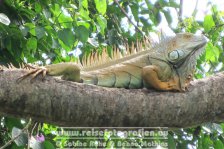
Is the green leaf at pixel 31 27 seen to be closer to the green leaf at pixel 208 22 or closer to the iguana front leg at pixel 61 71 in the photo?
the iguana front leg at pixel 61 71

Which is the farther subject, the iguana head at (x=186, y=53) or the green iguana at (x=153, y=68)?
the iguana head at (x=186, y=53)

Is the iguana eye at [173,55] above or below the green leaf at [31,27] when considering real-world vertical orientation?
below

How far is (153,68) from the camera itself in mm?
4168

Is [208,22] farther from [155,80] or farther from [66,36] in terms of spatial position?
[66,36]

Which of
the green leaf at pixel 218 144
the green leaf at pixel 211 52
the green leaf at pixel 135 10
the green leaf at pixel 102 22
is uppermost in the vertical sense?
the green leaf at pixel 135 10

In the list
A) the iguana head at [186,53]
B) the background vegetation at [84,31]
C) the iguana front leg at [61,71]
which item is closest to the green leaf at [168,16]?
the background vegetation at [84,31]

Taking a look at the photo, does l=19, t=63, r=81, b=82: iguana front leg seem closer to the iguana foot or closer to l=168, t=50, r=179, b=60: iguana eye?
the iguana foot

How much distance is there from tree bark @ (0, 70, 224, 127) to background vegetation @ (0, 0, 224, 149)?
0.70 m

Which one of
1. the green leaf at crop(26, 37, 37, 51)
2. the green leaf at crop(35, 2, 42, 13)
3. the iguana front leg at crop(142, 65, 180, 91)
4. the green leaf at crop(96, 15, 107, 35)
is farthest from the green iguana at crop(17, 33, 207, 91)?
the green leaf at crop(35, 2, 42, 13)

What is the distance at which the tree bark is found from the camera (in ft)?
10.2

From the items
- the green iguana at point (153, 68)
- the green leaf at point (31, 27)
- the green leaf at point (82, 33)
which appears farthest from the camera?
the green leaf at point (31, 27)

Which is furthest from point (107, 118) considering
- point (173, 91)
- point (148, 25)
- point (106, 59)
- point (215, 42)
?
point (148, 25)

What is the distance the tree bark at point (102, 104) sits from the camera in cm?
312

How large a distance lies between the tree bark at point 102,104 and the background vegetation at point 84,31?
70 centimetres
